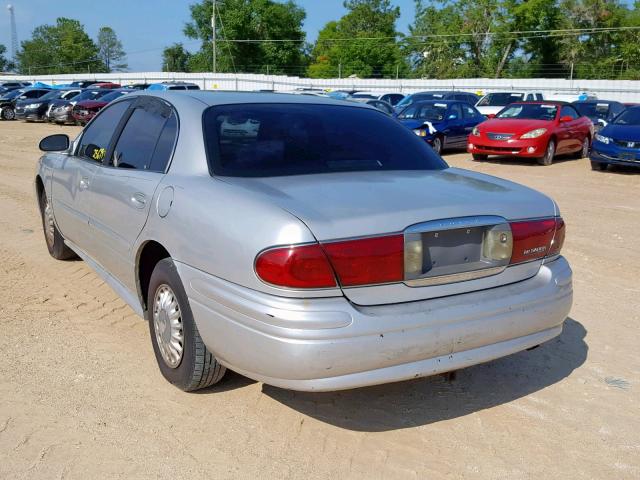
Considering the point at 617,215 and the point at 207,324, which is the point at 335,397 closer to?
the point at 207,324

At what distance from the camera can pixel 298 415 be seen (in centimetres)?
345

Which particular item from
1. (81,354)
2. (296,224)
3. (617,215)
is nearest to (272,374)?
(296,224)

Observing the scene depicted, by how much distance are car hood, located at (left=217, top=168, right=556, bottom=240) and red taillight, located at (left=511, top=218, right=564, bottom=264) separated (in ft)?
0.16

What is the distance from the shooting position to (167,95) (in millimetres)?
4199

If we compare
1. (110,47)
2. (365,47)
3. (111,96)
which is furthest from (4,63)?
(111,96)

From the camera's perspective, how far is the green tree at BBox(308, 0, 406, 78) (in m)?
75.0

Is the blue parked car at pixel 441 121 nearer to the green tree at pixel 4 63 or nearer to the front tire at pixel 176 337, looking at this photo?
the front tire at pixel 176 337

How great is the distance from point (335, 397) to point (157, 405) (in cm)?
94

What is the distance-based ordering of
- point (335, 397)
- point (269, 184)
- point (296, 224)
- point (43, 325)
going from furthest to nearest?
point (43, 325)
point (335, 397)
point (269, 184)
point (296, 224)

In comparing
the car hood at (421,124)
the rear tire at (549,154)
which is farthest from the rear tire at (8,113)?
the rear tire at (549,154)

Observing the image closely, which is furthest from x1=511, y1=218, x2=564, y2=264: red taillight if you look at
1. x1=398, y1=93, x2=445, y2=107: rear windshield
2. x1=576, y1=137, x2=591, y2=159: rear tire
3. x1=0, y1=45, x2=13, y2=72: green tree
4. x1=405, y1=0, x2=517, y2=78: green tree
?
x1=0, y1=45, x2=13, y2=72: green tree

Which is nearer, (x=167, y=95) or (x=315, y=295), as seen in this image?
(x=315, y=295)

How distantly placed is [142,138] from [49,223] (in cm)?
239

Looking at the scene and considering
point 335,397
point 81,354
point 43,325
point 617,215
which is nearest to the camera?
point 335,397
